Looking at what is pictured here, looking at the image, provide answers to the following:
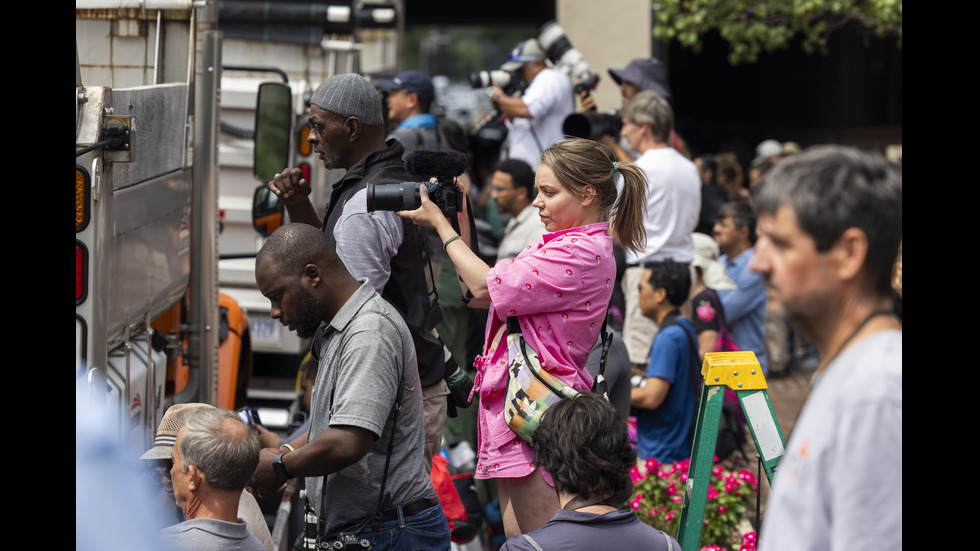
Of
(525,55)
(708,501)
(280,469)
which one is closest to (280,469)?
(280,469)

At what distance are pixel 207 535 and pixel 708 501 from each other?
292cm

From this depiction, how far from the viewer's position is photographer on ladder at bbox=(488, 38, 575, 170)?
7043 mm

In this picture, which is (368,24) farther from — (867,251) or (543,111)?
(867,251)

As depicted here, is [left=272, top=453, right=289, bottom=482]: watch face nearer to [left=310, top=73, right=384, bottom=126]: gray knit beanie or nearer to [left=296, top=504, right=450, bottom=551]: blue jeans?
[left=296, top=504, right=450, bottom=551]: blue jeans

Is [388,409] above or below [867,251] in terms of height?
below

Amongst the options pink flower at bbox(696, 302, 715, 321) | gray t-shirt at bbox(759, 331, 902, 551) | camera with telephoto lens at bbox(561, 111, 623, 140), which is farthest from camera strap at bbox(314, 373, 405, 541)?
→ pink flower at bbox(696, 302, 715, 321)

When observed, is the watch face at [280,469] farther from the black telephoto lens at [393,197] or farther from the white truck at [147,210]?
the black telephoto lens at [393,197]

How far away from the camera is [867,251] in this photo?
168 centimetres

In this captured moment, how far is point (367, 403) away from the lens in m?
2.79

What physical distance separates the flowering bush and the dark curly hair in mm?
2063

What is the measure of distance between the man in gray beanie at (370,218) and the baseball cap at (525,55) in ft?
12.8

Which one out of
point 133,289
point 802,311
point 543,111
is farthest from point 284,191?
point 543,111

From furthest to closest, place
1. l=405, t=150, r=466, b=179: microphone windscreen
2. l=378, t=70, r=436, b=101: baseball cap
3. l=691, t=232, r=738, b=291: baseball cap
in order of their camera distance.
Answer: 1. l=378, t=70, r=436, b=101: baseball cap
2. l=691, t=232, r=738, b=291: baseball cap
3. l=405, t=150, r=466, b=179: microphone windscreen

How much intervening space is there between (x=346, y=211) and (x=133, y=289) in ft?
3.00
